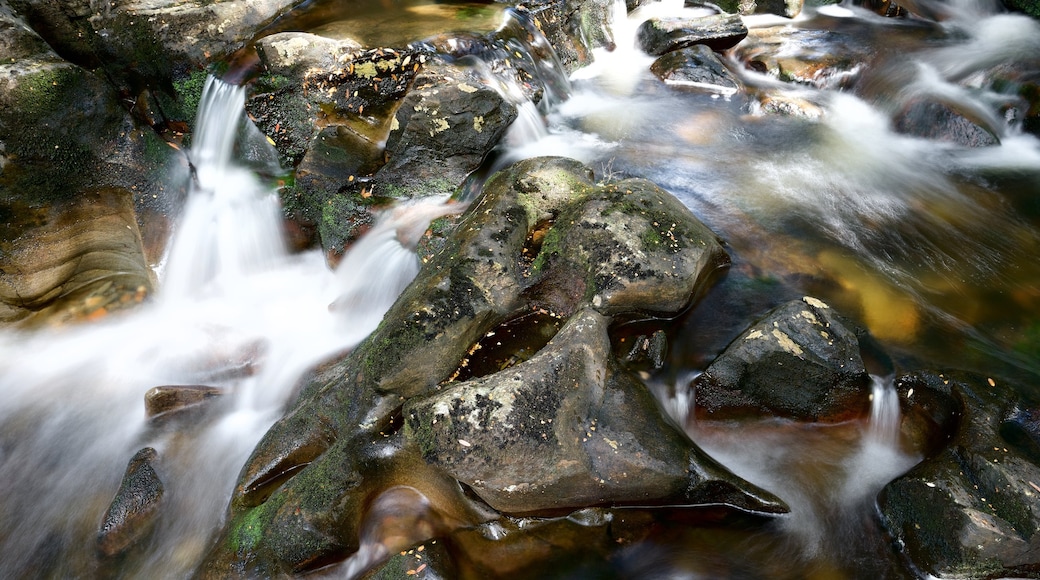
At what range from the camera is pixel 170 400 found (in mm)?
5156

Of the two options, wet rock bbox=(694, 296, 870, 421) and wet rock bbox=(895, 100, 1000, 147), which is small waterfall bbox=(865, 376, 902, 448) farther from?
wet rock bbox=(895, 100, 1000, 147)

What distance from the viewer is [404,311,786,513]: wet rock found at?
318 centimetres

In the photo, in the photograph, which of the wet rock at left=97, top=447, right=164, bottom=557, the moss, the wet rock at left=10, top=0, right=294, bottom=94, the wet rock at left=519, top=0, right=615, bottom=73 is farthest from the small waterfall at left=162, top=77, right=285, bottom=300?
the wet rock at left=519, top=0, right=615, bottom=73

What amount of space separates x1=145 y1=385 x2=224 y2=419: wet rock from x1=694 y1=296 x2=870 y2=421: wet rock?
165 inches

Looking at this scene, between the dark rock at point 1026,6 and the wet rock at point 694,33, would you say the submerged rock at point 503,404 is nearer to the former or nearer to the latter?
the wet rock at point 694,33

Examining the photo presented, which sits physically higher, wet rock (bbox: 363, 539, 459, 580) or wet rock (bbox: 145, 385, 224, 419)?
wet rock (bbox: 363, 539, 459, 580)

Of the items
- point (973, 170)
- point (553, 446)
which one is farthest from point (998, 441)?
point (973, 170)

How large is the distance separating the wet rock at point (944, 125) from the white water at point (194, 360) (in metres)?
5.88

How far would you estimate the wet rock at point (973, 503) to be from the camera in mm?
3084

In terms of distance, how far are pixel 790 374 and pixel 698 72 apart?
5835 mm

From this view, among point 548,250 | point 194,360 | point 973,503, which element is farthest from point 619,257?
point 194,360

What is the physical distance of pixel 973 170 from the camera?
6.61 metres

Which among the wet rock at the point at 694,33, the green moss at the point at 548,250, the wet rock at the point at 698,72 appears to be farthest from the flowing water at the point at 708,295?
the green moss at the point at 548,250

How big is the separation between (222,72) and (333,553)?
5.82 m
